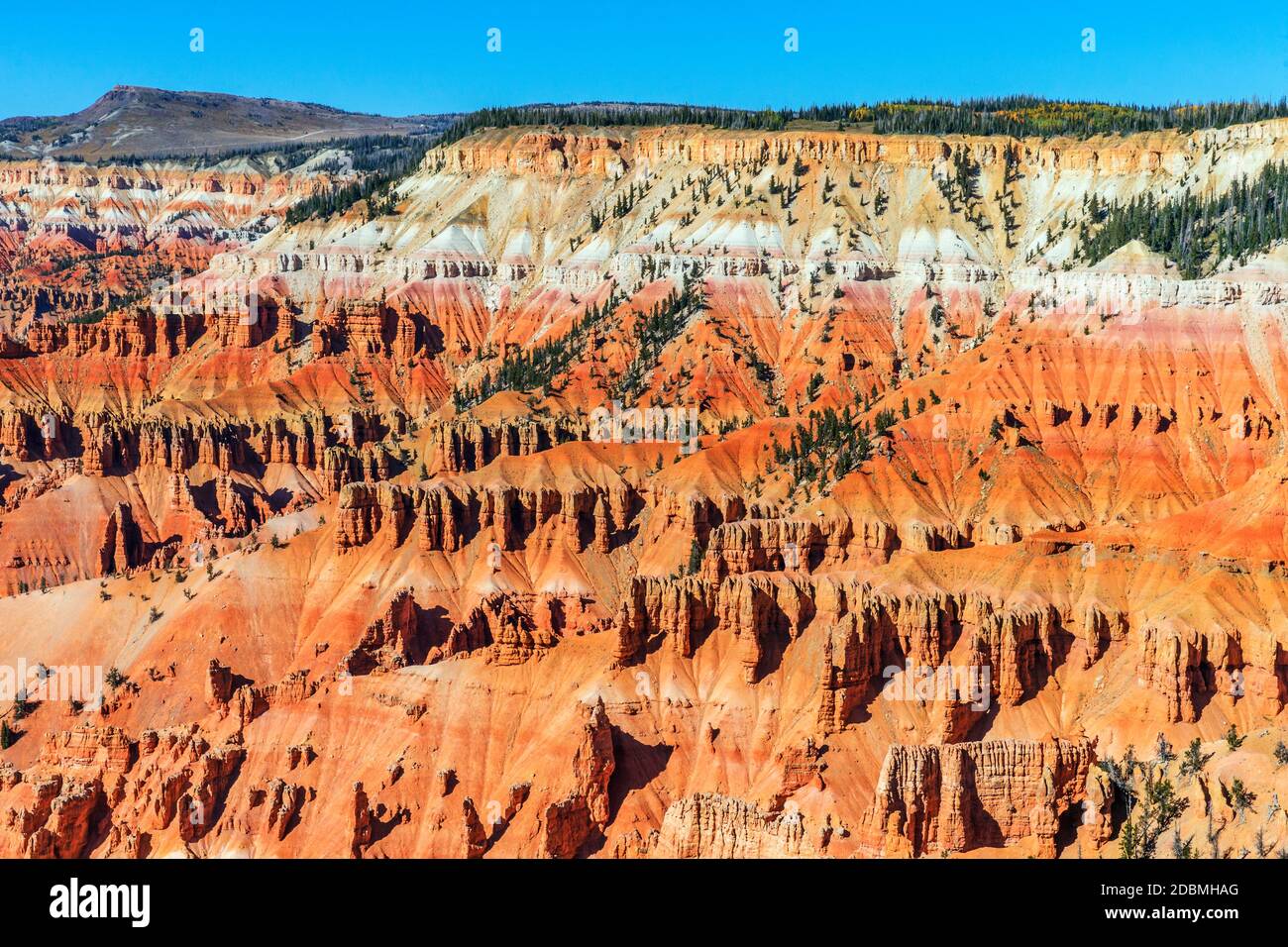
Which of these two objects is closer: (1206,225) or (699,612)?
(699,612)

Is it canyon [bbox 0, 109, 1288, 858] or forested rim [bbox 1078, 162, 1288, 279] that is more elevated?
forested rim [bbox 1078, 162, 1288, 279]

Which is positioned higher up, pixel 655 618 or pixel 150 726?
pixel 655 618

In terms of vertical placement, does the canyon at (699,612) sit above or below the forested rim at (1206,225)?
below

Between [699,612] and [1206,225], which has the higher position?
[1206,225]

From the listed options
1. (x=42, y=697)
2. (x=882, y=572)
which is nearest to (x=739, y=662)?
(x=882, y=572)

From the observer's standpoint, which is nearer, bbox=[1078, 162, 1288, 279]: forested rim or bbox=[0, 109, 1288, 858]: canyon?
bbox=[0, 109, 1288, 858]: canyon

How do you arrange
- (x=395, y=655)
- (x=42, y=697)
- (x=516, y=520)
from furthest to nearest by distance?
(x=516, y=520) < (x=42, y=697) < (x=395, y=655)

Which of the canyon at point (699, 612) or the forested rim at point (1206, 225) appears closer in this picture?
the canyon at point (699, 612)
